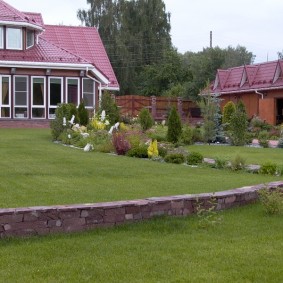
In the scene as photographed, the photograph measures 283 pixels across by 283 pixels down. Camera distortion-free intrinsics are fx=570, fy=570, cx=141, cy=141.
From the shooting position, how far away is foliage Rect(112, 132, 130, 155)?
16369mm

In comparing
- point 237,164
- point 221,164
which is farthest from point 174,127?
point 237,164

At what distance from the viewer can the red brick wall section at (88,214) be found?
632cm

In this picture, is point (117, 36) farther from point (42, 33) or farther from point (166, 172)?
point (166, 172)

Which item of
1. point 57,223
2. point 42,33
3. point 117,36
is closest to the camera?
point 57,223

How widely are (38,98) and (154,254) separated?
25340mm

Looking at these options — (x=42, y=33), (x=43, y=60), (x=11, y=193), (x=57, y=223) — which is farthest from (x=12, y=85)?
(x=57, y=223)

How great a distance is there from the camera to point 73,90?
1224 inches

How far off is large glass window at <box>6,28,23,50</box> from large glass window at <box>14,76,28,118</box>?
6.05ft

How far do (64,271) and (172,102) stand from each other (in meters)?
36.1

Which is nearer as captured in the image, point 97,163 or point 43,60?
point 97,163

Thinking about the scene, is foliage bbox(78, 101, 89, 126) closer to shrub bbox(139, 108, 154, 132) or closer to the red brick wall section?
shrub bbox(139, 108, 154, 132)

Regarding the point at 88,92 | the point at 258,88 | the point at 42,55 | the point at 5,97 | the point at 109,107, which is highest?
the point at 42,55

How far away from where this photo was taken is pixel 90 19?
57344 mm

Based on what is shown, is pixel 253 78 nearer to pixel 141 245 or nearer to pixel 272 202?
pixel 272 202
